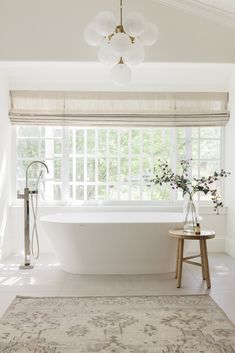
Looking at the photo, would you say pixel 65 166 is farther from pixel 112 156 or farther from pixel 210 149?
pixel 210 149

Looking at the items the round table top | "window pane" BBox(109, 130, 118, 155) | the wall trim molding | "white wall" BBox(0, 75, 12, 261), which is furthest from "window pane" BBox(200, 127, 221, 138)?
"white wall" BBox(0, 75, 12, 261)

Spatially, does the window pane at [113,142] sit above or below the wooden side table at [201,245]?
above

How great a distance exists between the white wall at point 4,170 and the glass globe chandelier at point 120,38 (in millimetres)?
2201

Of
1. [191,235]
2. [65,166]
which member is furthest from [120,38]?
[65,166]

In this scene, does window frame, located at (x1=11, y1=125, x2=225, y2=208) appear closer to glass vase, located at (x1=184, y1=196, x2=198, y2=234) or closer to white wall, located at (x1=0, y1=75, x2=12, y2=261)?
white wall, located at (x1=0, y1=75, x2=12, y2=261)

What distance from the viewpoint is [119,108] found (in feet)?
19.9

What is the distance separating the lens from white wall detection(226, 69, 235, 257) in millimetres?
5867

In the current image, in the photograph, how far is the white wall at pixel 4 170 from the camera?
556cm

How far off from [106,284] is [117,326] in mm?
1193

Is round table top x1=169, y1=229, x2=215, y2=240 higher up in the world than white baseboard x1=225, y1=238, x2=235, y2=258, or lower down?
higher up

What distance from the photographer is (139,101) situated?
20.0 ft

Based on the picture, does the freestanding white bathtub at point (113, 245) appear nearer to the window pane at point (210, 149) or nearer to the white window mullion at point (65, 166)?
the white window mullion at point (65, 166)

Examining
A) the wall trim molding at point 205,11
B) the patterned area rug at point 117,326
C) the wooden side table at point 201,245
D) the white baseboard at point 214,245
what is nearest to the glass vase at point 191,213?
the wooden side table at point 201,245

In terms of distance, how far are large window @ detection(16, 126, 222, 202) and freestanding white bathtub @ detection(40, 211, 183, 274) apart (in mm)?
1428
